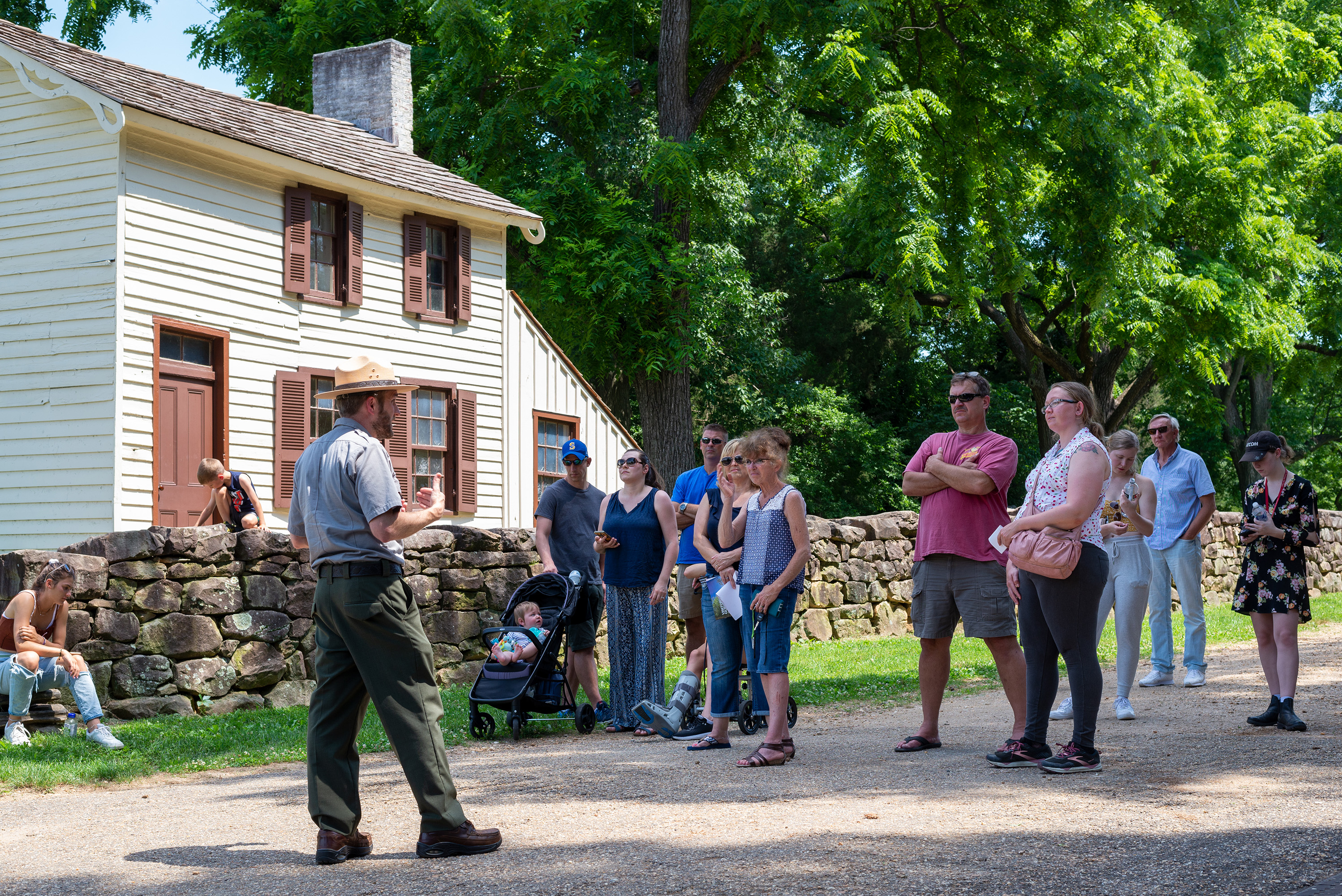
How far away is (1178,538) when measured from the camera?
9.91m

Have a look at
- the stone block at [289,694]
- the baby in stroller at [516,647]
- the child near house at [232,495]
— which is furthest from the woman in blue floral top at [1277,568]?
the child near house at [232,495]

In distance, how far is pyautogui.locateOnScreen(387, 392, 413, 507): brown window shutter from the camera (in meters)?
17.3

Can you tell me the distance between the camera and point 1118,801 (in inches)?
221

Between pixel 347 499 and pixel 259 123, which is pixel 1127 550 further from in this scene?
pixel 259 123

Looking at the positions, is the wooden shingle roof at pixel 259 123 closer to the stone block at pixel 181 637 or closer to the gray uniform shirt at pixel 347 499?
the stone block at pixel 181 637

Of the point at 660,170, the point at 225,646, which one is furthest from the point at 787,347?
the point at 225,646

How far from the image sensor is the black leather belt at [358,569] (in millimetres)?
4938

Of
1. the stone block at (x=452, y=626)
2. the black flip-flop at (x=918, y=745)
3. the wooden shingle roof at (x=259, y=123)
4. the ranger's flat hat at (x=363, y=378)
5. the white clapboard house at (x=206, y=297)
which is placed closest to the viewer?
the ranger's flat hat at (x=363, y=378)

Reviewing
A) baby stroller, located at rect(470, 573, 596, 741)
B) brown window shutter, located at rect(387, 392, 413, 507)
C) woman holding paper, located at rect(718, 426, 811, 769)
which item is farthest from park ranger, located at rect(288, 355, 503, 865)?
brown window shutter, located at rect(387, 392, 413, 507)

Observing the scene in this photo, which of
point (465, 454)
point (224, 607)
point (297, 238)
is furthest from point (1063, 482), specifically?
point (465, 454)

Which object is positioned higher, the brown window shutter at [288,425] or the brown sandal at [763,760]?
the brown window shutter at [288,425]

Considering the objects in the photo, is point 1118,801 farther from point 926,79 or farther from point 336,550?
point 926,79

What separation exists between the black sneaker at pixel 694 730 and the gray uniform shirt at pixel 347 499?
11.7 ft

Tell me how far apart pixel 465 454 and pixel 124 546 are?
8.86 metres
